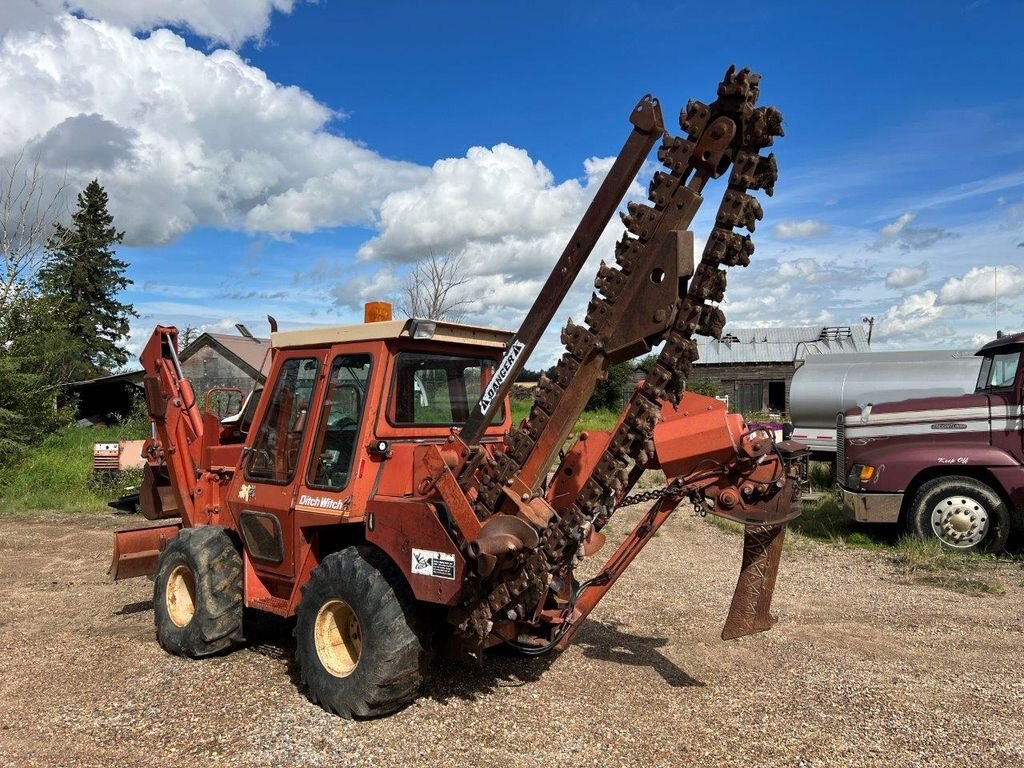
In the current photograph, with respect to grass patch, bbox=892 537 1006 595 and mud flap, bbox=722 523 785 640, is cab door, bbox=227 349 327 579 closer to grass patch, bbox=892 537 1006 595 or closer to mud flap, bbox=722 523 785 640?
mud flap, bbox=722 523 785 640

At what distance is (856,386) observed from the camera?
14.3 meters

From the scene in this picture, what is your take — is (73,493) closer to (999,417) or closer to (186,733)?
(186,733)

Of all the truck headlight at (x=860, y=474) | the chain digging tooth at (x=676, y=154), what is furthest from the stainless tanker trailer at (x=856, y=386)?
the chain digging tooth at (x=676, y=154)

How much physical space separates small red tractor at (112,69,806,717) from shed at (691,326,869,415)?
103 feet

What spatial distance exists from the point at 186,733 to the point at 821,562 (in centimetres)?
728

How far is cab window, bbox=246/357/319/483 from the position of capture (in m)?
5.33

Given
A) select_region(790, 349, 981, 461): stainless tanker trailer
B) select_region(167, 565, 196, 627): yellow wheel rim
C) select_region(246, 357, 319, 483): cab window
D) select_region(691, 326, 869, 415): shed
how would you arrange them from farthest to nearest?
1. select_region(691, 326, 869, 415): shed
2. select_region(790, 349, 981, 461): stainless tanker trailer
3. select_region(167, 565, 196, 627): yellow wheel rim
4. select_region(246, 357, 319, 483): cab window

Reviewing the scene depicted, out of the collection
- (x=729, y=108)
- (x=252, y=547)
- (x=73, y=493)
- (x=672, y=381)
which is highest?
(x=729, y=108)

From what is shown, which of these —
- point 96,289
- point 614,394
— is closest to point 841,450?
point 614,394

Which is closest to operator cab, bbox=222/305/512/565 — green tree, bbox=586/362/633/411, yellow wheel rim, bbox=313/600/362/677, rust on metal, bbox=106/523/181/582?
yellow wheel rim, bbox=313/600/362/677

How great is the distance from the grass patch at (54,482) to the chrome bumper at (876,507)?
1216 centimetres

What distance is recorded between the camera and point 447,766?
13.1 feet

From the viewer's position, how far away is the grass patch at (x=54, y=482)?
46.8 feet

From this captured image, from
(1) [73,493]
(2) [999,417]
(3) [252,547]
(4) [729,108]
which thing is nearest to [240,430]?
(3) [252,547]
